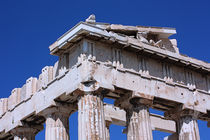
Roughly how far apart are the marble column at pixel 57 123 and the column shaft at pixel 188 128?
638 centimetres

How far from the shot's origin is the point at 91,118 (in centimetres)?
2677

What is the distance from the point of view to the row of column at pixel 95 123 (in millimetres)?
26719

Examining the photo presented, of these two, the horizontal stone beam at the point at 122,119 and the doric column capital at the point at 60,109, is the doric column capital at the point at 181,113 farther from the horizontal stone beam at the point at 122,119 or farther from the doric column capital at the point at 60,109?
the doric column capital at the point at 60,109

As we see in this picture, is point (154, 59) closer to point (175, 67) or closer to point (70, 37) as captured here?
point (175, 67)

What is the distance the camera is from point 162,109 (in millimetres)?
31906

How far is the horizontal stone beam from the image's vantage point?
114ft

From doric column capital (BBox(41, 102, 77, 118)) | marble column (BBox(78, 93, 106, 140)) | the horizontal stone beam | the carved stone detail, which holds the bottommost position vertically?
marble column (BBox(78, 93, 106, 140))

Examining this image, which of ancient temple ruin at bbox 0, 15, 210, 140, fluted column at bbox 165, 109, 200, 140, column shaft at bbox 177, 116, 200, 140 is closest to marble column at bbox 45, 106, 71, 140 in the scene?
ancient temple ruin at bbox 0, 15, 210, 140

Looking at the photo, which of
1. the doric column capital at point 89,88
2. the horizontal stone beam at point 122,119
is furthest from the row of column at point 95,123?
the horizontal stone beam at point 122,119

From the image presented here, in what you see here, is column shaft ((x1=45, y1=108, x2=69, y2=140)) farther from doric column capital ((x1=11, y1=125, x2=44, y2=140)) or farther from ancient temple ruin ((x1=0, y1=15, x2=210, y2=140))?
doric column capital ((x1=11, y1=125, x2=44, y2=140))

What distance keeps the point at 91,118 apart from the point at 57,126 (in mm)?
3384

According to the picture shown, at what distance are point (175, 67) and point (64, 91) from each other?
23.1ft

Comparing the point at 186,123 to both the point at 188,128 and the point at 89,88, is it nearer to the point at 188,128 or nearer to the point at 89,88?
the point at 188,128

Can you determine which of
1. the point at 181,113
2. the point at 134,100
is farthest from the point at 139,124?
the point at 181,113
